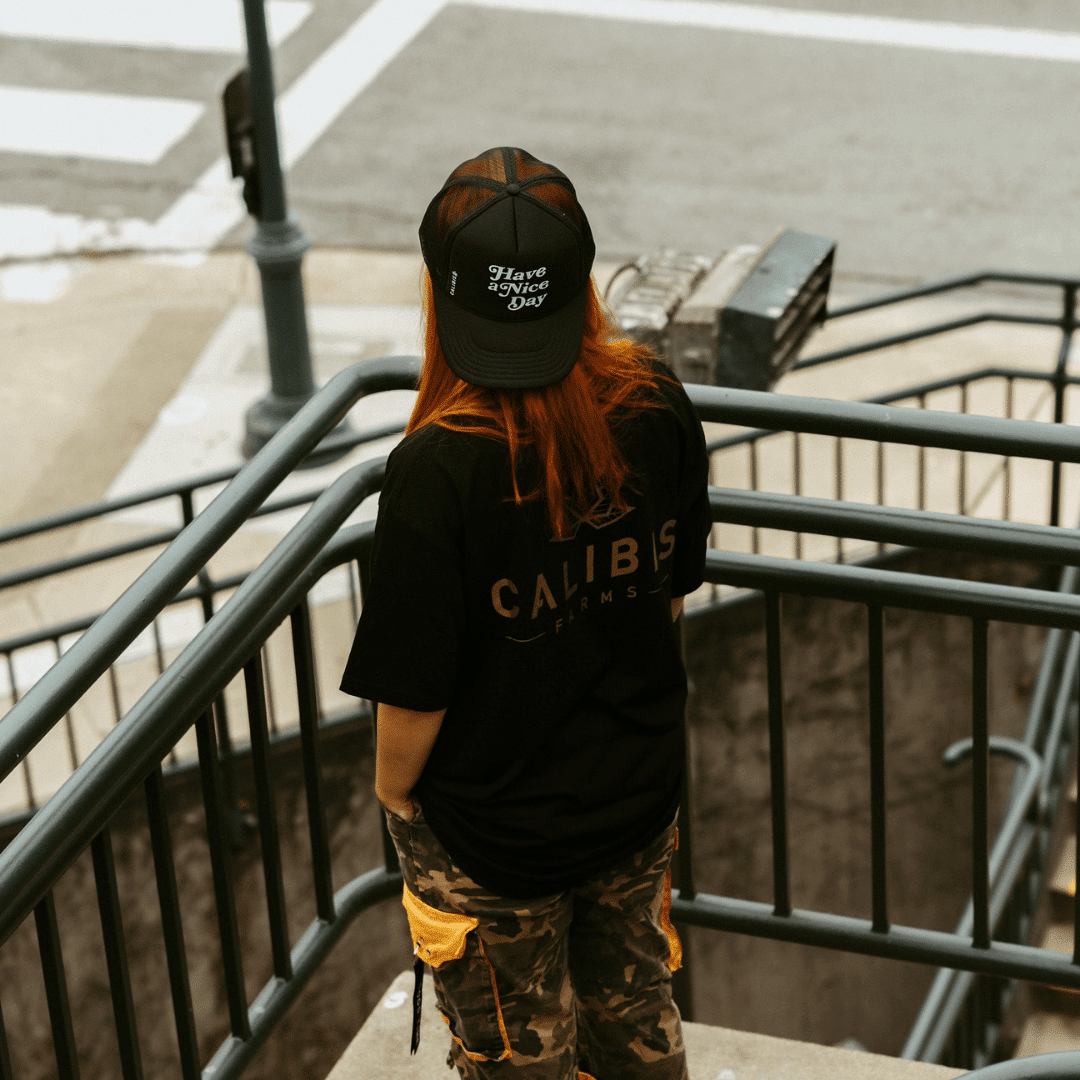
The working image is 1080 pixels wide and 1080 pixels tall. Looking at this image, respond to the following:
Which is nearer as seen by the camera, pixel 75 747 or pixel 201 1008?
pixel 75 747

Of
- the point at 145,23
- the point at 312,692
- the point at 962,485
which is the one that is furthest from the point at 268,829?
the point at 145,23

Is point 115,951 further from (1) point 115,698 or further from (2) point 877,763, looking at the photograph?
(1) point 115,698

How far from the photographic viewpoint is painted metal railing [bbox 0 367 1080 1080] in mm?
2668

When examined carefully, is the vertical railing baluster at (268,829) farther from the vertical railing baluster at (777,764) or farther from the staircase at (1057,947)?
the staircase at (1057,947)

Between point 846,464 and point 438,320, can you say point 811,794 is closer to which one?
point 846,464

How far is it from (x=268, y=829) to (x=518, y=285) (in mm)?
1474

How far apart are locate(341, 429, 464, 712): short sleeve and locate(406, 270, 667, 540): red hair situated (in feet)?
0.27

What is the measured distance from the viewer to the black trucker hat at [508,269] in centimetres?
232

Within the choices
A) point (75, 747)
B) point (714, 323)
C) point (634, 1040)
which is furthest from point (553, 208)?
point (75, 747)

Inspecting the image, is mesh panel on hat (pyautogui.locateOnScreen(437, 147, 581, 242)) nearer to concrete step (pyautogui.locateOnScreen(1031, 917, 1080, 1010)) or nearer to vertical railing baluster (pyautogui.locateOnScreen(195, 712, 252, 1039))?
vertical railing baluster (pyautogui.locateOnScreen(195, 712, 252, 1039))

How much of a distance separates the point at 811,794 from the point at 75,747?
4065 mm

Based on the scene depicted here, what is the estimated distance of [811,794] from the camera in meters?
9.16

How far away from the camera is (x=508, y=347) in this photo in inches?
92.4

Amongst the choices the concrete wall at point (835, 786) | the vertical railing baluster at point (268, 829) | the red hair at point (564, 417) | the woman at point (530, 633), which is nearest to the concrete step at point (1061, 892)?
the concrete wall at point (835, 786)
